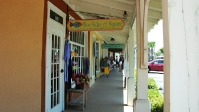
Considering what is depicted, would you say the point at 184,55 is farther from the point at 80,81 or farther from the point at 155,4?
the point at 80,81

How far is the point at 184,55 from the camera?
0.87 meters

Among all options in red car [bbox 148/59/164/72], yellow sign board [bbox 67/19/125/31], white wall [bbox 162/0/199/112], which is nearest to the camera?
white wall [bbox 162/0/199/112]

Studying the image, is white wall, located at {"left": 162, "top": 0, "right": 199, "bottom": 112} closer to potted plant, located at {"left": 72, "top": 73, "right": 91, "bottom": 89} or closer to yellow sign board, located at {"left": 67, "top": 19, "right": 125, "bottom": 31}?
yellow sign board, located at {"left": 67, "top": 19, "right": 125, "bottom": 31}

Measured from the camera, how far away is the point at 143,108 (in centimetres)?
306

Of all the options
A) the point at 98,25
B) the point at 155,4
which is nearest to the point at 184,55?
the point at 155,4

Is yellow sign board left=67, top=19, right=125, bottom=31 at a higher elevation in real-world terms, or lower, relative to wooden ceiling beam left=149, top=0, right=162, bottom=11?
lower

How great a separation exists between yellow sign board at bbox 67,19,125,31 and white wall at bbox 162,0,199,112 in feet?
9.65

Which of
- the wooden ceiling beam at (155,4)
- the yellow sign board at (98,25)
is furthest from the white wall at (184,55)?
the yellow sign board at (98,25)

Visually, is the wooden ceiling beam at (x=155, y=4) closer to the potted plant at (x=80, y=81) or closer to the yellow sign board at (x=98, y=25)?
the yellow sign board at (x=98, y=25)

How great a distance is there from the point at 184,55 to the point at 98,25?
3.21 metres

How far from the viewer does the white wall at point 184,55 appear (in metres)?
0.86

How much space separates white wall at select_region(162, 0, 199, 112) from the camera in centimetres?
86

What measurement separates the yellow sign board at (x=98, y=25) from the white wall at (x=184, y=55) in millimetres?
2942

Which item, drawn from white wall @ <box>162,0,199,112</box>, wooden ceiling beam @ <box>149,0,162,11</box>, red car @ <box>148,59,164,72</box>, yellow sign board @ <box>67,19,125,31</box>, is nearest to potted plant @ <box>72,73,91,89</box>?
yellow sign board @ <box>67,19,125,31</box>
